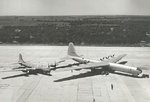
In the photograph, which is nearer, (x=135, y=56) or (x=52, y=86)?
(x=52, y=86)

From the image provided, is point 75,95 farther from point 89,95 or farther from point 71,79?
point 71,79

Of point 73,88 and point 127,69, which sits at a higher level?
point 127,69

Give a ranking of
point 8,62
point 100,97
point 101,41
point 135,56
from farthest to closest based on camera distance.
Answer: point 101,41 < point 135,56 < point 8,62 < point 100,97

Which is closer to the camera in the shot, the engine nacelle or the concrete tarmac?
the concrete tarmac

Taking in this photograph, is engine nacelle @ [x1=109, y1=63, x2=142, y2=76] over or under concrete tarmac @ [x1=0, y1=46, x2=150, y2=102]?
over

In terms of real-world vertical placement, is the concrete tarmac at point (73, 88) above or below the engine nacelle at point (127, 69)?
below

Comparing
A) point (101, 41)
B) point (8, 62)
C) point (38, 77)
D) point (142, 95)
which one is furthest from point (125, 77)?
point (101, 41)

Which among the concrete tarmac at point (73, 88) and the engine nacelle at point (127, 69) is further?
the engine nacelle at point (127, 69)

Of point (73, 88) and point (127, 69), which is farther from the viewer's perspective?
point (127, 69)
